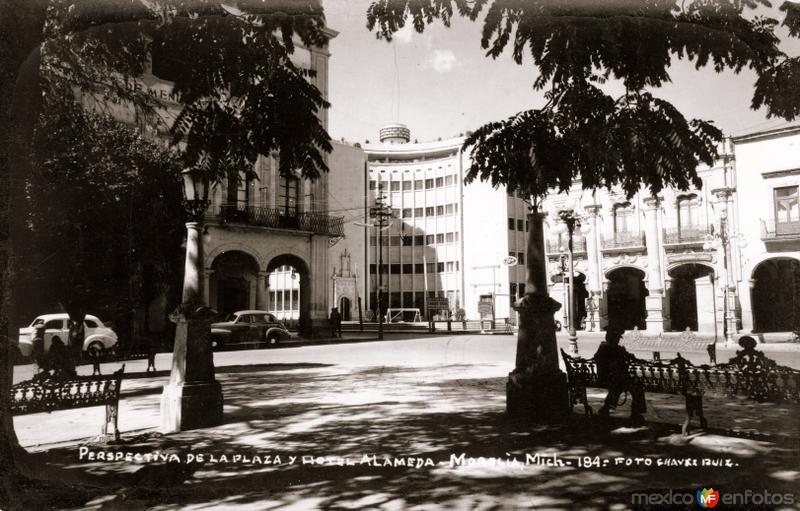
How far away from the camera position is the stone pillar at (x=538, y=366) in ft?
19.7

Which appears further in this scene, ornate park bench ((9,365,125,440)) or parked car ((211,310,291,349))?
parked car ((211,310,291,349))

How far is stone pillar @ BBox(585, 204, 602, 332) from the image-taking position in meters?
26.8

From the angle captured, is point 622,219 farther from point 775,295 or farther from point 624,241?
point 775,295

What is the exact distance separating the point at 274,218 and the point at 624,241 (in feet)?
55.8

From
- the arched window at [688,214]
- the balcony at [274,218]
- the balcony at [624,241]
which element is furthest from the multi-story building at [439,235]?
the arched window at [688,214]

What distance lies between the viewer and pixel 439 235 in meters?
28.6

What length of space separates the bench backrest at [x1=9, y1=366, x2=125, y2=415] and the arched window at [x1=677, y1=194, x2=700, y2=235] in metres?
19.6

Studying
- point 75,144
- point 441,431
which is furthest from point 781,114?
point 75,144

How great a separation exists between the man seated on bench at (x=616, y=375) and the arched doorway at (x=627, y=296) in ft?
69.8

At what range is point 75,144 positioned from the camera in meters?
8.37

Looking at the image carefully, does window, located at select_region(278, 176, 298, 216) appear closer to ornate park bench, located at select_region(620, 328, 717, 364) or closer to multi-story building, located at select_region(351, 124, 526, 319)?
multi-story building, located at select_region(351, 124, 526, 319)

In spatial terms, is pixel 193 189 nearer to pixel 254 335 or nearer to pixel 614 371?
pixel 614 371

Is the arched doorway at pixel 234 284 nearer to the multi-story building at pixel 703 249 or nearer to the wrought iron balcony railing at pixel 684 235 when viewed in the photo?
the multi-story building at pixel 703 249

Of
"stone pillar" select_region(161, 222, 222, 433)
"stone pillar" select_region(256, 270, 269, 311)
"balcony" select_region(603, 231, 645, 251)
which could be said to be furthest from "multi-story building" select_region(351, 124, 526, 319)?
"stone pillar" select_region(161, 222, 222, 433)
